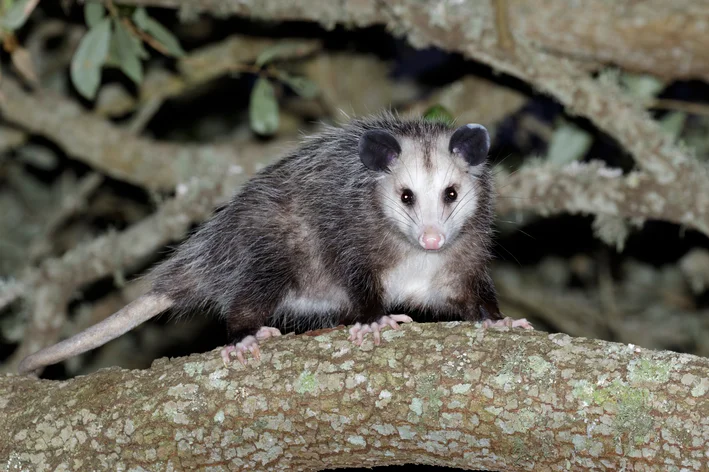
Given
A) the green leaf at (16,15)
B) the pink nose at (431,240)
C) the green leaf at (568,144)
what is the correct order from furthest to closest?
the green leaf at (568,144)
the green leaf at (16,15)
the pink nose at (431,240)

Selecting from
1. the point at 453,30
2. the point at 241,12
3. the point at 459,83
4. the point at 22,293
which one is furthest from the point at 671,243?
the point at 22,293

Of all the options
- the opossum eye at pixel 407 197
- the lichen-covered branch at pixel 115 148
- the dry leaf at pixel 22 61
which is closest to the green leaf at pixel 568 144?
the opossum eye at pixel 407 197

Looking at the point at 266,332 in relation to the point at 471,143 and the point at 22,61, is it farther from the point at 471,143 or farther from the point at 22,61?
the point at 22,61

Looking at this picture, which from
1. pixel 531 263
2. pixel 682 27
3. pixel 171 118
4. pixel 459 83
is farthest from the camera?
pixel 171 118

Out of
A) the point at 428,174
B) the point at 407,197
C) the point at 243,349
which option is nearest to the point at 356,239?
the point at 407,197

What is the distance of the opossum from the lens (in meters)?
3.43

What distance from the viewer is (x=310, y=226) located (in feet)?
11.8

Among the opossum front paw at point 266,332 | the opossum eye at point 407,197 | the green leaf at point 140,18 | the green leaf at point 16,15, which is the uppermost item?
the green leaf at point 16,15

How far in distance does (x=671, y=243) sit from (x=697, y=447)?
13.3ft

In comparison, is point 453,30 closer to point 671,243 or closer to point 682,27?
point 682,27

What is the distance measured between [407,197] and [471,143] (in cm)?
29

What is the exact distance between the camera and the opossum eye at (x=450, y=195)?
345 centimetres

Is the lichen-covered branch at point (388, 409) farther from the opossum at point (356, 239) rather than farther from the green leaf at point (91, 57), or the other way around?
the green leaf at point (91, 57)

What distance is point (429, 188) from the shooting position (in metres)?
3.43
